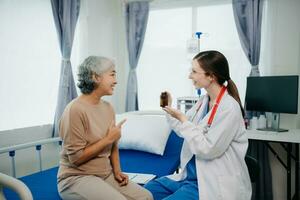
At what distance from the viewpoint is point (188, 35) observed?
3396 millimetres

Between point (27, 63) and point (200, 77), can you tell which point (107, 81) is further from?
point (27, 63)

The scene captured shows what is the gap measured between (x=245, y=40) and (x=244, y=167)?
1811mm

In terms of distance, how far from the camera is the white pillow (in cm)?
246

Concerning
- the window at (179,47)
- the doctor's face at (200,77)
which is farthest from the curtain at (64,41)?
the doctor's face at (200,77)

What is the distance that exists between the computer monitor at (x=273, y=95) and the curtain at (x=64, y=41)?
5.65 ft

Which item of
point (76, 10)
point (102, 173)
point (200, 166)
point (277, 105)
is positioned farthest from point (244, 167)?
point (76, 10)

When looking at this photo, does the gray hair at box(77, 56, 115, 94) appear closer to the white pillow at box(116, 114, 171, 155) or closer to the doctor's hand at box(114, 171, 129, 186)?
the doctor's hand at box(114, 171, 129, 186)

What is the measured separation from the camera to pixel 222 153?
149 centimetres

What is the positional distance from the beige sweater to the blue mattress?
0.85 ft

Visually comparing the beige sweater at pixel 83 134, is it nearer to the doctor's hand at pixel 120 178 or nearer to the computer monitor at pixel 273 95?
the doctor's hand at pixel 120 178

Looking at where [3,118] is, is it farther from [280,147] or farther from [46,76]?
[280,147]

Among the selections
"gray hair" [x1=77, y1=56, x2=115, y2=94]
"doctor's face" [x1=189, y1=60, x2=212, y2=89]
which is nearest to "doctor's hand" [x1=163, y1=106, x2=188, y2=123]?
"doctor's face" [x1=189, y1=60, x2=212, y2=89]

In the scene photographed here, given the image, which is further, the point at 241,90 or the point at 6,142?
the point at 241,90

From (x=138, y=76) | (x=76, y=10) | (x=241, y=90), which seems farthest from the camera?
(x=138, y=76)
